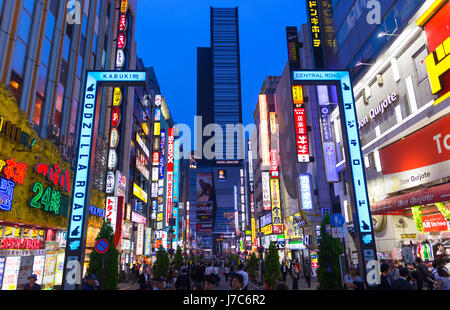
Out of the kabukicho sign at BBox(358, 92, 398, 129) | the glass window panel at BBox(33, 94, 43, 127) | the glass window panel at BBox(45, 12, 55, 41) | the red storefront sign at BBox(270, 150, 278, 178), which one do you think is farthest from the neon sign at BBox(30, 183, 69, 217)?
the red storefront sign at BBox(270, 150, 278, 178)

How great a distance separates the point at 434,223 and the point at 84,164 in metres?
18.3

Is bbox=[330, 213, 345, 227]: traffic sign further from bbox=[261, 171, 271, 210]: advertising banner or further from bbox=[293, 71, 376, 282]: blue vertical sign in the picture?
bbox=[261, 171, 271, 210]: advertising banner

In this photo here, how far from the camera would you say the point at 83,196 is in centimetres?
1177

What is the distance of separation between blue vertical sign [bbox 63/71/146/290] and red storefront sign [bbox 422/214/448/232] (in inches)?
667

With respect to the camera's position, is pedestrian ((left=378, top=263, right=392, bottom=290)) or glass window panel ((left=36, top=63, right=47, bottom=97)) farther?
glass window panel ((left=36, top=63, right=47, bottom=97))

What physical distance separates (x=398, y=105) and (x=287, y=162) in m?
30.0

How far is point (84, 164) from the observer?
1209cm

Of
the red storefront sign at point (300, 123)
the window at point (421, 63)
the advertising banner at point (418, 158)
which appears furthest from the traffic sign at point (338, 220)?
the red storefront sign at point (300, 123)

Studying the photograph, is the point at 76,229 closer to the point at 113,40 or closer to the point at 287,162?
the point at 113,40

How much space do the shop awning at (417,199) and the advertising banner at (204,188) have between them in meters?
133

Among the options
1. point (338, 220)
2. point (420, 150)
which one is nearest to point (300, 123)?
point (420, 150)

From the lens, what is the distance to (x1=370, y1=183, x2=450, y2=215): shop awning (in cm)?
1461

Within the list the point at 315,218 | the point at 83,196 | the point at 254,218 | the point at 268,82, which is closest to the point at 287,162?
the point at 315,218

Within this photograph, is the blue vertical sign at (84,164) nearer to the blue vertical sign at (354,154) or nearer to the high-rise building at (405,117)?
the blue vertical sign at (354,154)
